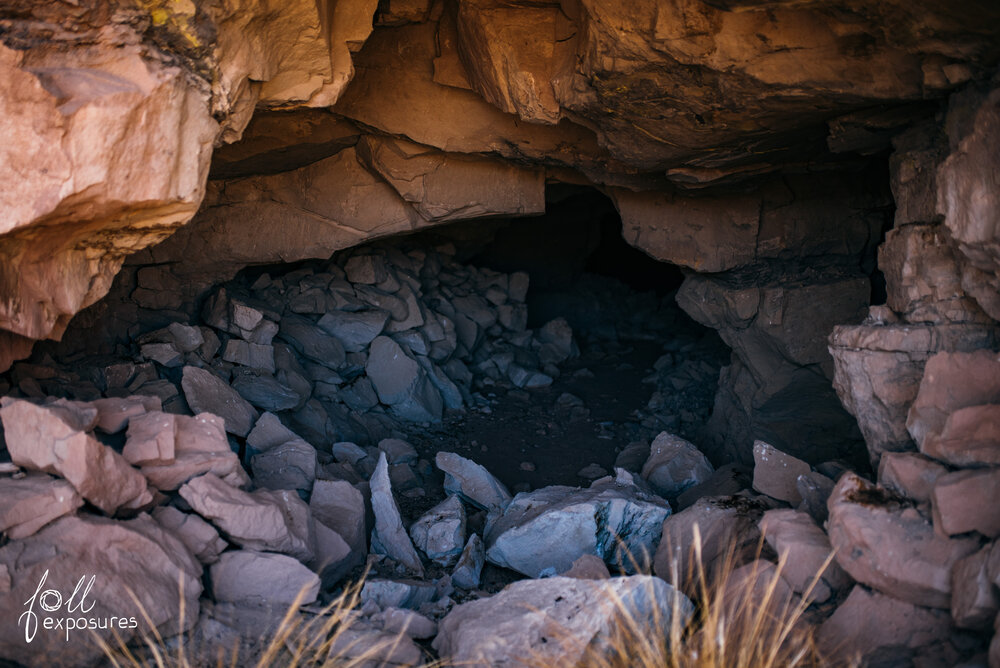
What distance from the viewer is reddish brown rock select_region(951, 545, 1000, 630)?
204 cm

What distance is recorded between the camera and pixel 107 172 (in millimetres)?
2428

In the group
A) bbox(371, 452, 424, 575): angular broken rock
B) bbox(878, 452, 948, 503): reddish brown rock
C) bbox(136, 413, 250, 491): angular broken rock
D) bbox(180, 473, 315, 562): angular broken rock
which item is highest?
bbox(878, 452, 948, 503): reddish brown rock

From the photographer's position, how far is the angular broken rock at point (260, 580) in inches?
109

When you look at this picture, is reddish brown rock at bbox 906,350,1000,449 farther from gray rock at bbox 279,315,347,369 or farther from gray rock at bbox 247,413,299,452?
gray rock at bbox 279,315,347,369

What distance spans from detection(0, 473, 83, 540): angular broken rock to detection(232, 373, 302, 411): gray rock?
7.52 feet

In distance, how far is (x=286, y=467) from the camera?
3.86m

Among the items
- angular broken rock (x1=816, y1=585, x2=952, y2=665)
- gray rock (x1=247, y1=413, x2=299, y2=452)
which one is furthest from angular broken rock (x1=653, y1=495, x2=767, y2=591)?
gray rock (x1=247, y1=413, x2=299, y2=452)

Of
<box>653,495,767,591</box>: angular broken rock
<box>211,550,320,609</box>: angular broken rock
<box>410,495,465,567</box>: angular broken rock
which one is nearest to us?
<box>211,550,320,609</box>: angular broken rock

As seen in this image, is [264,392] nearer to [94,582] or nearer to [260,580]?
[260,580]

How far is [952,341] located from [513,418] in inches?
151

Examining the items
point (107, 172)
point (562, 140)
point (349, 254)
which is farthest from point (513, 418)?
point (107, 172)

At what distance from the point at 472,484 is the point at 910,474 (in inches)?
99.6

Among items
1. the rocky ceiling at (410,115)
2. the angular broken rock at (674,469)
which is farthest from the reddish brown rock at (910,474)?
the angular broken rock at (674,469)

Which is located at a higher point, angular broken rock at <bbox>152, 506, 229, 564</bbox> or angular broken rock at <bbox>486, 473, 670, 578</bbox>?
angular broken rock at <bbox>152, 506, 229, 564</bbox>
